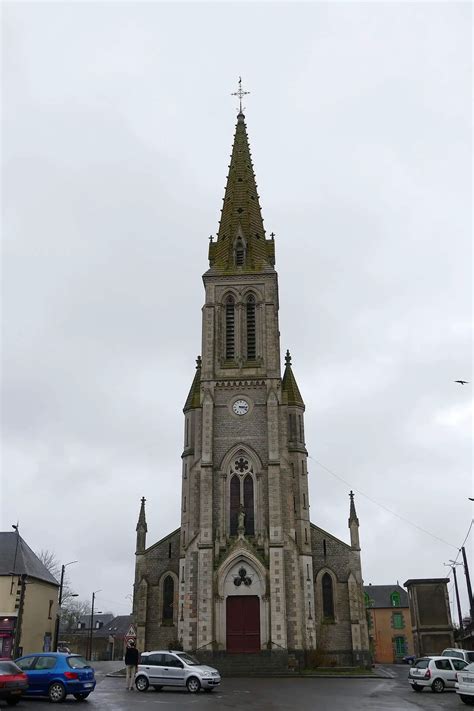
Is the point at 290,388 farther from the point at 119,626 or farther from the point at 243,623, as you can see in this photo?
the point at 119,626

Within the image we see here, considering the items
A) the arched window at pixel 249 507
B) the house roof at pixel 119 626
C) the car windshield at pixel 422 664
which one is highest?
the arched window at pixel 249 507

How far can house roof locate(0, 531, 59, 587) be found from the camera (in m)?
36.9

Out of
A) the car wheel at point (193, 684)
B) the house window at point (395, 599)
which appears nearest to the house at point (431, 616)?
the house window at point (395, 599)

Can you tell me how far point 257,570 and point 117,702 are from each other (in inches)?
702

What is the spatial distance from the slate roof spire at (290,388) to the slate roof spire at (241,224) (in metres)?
7.17

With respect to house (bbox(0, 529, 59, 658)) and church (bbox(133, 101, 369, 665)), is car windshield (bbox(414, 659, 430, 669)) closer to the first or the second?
church (bbox(133, 101, 369, 665))

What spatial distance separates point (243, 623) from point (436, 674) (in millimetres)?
12432

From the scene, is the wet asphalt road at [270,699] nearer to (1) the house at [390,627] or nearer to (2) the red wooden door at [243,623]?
(2) the red wooden door at [243,623]

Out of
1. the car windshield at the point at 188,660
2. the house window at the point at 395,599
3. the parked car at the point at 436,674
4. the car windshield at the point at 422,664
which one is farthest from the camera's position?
the house window at the point at 395,599

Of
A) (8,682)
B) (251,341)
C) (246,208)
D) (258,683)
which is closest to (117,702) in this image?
(8,682)

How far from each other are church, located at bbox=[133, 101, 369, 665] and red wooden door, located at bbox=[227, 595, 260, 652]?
0.17ft

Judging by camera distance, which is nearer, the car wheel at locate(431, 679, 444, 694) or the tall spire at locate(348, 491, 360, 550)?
the car wheel at locate(431, 679, 444, 694)

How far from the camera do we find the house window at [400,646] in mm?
66812

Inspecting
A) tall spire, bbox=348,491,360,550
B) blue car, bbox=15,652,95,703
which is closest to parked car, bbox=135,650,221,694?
blue car, bbox=15,652,95,703
